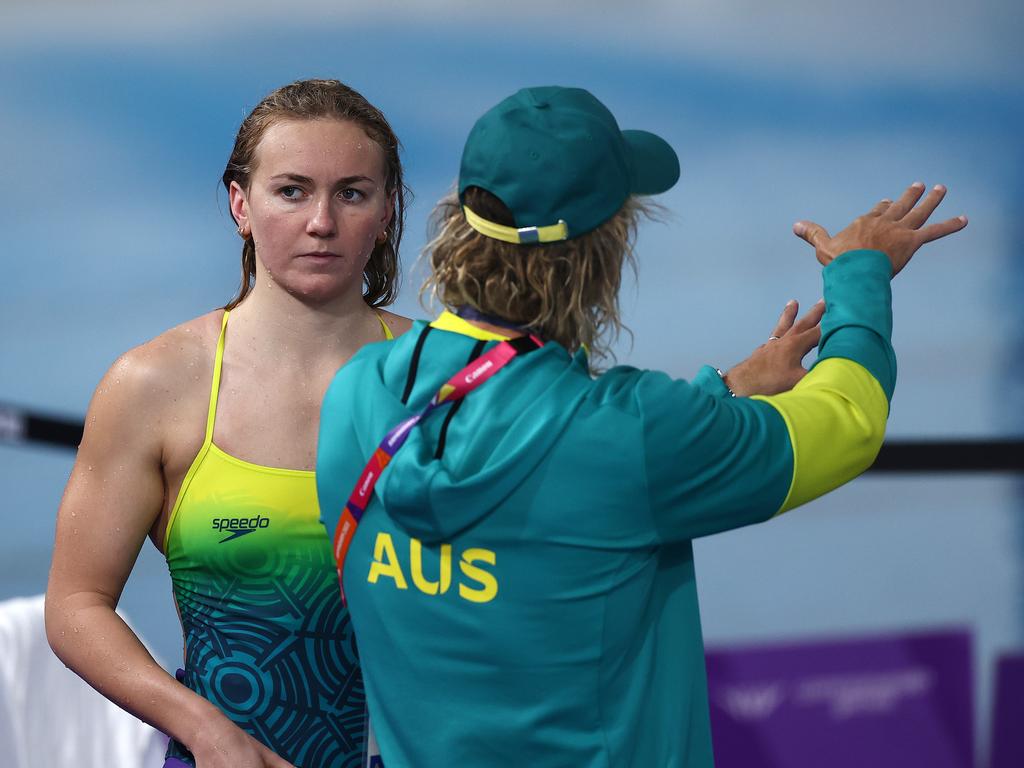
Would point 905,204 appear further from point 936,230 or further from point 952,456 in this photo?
point 952,456

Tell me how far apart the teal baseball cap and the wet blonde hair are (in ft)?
0.04

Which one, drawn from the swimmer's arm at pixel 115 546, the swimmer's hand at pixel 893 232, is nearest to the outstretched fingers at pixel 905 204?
the swimmer's hand at pixel 893 232

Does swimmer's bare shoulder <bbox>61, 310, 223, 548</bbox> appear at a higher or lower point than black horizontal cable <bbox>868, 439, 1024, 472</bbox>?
higher

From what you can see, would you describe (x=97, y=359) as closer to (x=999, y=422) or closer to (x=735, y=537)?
(x=735, y=537)

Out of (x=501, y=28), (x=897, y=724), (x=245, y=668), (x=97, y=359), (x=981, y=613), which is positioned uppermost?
(x=501, y=28)

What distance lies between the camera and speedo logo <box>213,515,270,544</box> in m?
1.30

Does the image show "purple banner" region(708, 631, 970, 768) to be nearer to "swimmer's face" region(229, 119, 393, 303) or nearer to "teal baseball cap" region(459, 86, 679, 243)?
"swimmer's face" region(229, 119, 393, 303)

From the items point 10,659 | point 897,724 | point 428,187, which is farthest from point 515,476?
point 897,724

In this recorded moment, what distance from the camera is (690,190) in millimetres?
3211

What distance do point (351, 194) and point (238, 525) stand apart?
37 centimetres

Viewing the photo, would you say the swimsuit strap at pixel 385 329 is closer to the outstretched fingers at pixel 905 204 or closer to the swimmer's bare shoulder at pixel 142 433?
the swimmer's bare shoulder at pixel 142 433

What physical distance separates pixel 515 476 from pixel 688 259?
225 cm

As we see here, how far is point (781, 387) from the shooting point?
1281 mm

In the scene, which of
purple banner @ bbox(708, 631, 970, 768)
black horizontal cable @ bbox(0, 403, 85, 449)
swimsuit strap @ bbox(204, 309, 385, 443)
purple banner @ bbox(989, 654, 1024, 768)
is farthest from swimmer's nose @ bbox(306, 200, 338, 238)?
purple banner @ bbox(989, 654, 1024, 768)
